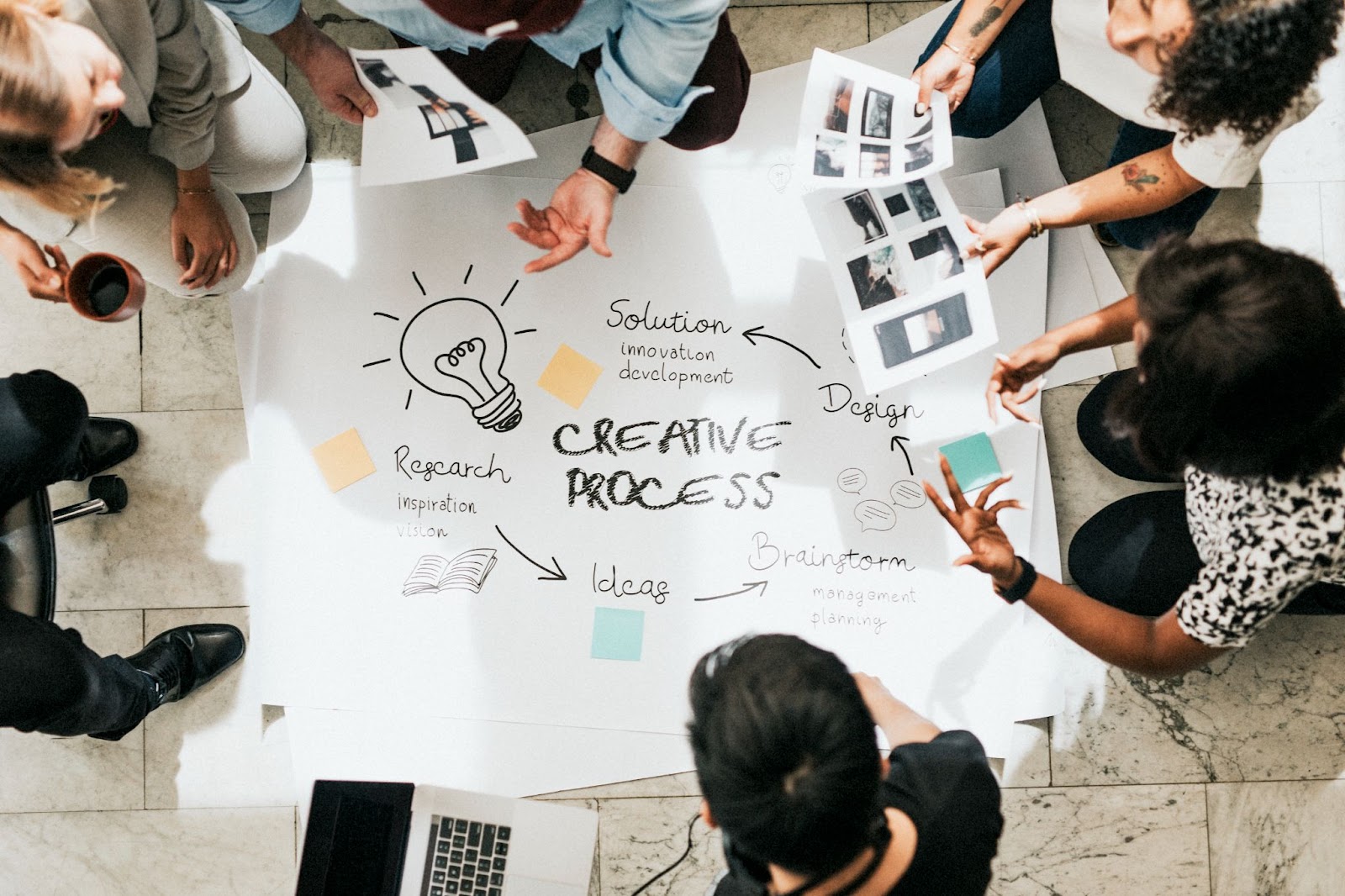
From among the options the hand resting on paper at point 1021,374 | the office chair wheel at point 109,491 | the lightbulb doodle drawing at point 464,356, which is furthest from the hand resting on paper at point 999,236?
the office chair wheel at point 109,491

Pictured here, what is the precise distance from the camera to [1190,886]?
1418mm

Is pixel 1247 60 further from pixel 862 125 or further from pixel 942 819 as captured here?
pixel 942 819

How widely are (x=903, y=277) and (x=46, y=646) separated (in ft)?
4.23

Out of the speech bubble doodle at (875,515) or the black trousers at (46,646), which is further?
the speech bubble doodle at (875,515)

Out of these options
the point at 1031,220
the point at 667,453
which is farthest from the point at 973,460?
the point at 667,453

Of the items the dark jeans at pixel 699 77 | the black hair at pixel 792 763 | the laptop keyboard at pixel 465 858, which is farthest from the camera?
the laptop keyboard at pixel 465 858

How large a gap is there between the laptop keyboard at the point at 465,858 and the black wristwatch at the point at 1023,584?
2.72ft

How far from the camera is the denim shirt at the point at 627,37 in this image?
1.06 m

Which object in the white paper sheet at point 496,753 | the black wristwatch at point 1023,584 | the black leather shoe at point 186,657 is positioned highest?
the black wristwatch at point 1023,584

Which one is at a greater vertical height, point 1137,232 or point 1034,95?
point 1034,95

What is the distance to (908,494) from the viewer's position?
1.39 metres

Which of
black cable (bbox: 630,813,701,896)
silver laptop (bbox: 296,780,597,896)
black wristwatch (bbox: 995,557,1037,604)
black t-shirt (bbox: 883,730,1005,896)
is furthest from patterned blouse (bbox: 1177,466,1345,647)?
silver laptop (bbox: 296,780,597,896)

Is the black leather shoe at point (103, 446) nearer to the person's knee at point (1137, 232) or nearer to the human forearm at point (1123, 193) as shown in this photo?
the human forearm at point (1123, 193)

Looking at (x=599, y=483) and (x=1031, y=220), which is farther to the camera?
(x=599, y=483)
